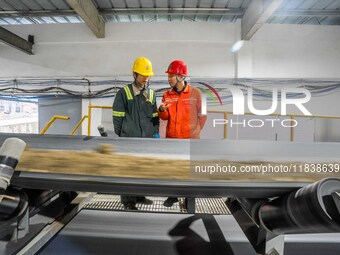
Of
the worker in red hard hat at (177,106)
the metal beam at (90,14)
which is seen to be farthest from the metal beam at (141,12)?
the worker in red hard hat at (177,106)

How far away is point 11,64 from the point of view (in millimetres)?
4699

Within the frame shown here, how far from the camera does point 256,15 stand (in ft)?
11.2

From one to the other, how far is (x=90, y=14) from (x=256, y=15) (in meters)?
2.67

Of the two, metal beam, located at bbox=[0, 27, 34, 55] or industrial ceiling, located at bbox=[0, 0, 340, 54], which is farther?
metal beam, located at bbox=[0, 27, 34, 55]

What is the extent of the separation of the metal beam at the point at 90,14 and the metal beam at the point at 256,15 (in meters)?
2.65

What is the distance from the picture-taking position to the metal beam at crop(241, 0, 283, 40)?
304cm

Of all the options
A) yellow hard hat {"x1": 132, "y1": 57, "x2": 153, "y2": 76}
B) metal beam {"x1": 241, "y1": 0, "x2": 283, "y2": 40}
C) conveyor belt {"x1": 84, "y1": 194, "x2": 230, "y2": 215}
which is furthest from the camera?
metal beam {"x1": 241, "y1": 0, "x2": 283, "y2": 40}

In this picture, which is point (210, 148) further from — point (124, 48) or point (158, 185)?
point (124, 48)

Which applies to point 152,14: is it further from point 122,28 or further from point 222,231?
point 222,231

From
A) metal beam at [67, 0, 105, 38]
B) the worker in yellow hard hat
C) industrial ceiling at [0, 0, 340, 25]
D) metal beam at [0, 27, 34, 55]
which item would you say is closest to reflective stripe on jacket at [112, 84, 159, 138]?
the worker in yellow hard hat

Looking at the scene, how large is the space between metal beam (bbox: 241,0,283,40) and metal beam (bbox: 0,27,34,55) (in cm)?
426

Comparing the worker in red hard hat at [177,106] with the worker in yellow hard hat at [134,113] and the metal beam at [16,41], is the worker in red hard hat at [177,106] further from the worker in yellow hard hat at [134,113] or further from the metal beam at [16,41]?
the metal beam at [16,41]

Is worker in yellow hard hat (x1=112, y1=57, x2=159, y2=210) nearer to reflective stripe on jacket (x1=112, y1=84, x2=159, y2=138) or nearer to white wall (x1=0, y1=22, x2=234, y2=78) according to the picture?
reflective stripe on jacket (x1=112, y1=84, x2=159, y2=138)

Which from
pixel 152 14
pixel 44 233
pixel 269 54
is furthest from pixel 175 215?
pixel 269 54
